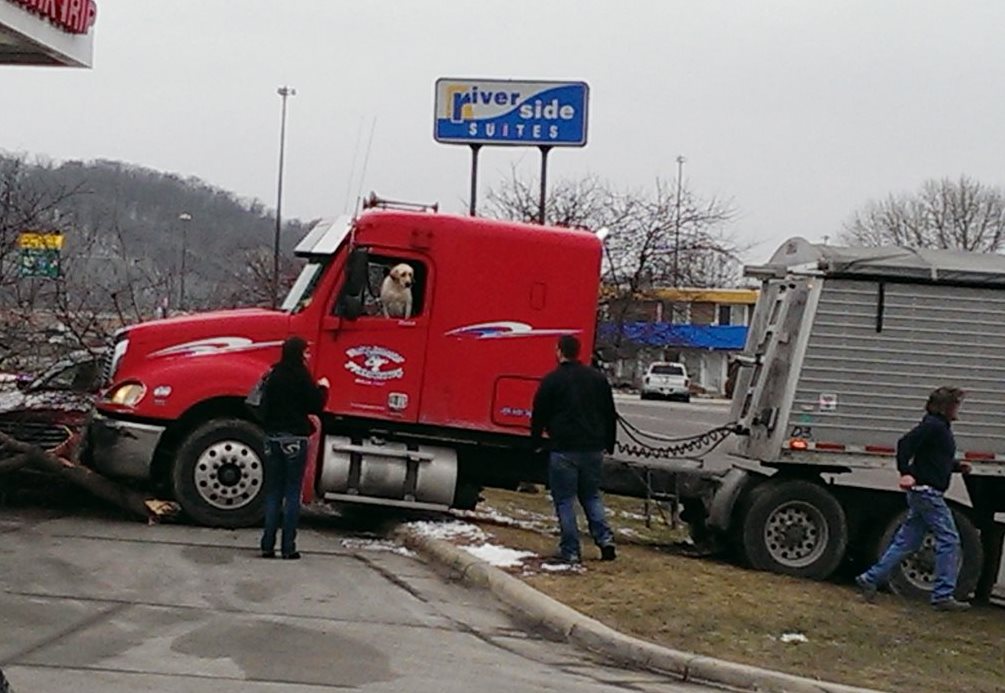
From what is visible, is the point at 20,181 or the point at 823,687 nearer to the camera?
the point at 823,687

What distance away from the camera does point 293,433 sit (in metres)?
11.9

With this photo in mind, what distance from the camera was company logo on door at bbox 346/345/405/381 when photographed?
13430mm

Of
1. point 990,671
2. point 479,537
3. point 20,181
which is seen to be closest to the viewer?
point 990,671

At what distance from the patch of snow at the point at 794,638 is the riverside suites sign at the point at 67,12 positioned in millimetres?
9091

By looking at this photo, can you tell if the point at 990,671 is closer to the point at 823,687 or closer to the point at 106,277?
the point at 823,687

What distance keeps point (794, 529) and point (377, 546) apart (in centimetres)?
368

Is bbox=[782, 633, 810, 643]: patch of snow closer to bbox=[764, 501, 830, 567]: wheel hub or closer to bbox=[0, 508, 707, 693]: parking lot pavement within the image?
bbox=[0, 508, 707, 693]: parking lot pavement

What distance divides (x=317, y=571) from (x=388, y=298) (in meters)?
3.08

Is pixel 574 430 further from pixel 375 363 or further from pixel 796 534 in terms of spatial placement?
pixel 796 534

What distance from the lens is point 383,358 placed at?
13.4 m

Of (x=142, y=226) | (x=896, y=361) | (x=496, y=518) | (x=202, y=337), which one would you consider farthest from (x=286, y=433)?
(x=142, y=226)

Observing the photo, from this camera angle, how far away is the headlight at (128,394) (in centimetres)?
1311

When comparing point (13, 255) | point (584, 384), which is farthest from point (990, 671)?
point (13, 255)

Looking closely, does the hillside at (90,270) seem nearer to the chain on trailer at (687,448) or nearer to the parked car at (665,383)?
the chain on trailer at (687,448)
